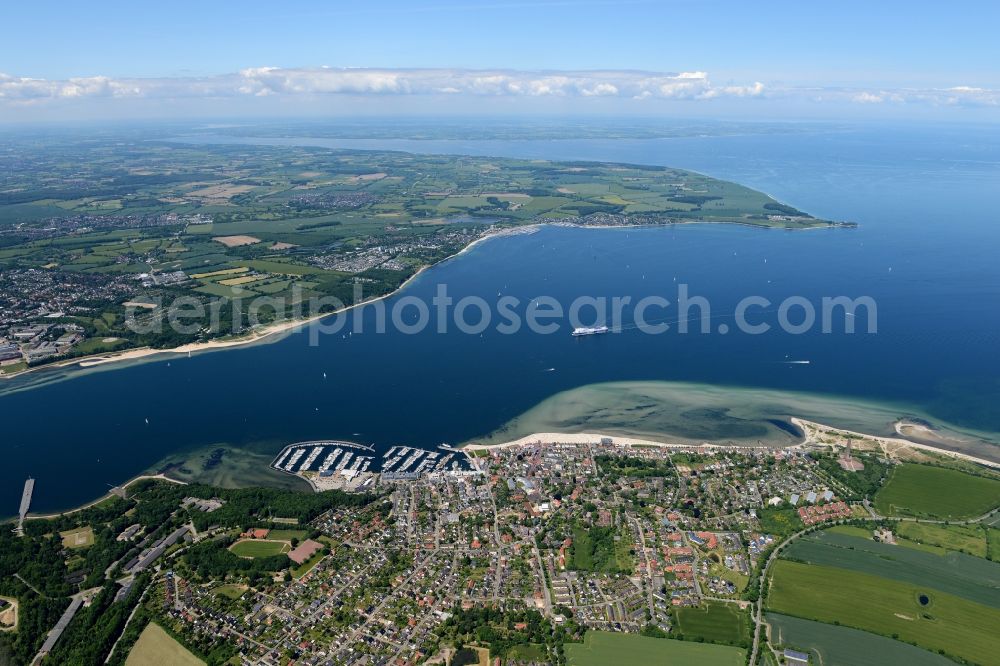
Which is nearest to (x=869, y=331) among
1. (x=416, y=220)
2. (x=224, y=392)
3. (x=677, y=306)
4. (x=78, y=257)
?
(x=677, y=306)

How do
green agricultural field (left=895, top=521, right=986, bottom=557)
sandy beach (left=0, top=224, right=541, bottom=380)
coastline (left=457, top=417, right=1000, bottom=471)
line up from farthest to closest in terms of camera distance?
sandy beach (left=0, top=224, right=541, bottom=380) → coastline (left=457, top=417, right=1000, bottom=471) → green agricultural field (left=895, top=521, right=986, bottom=557)

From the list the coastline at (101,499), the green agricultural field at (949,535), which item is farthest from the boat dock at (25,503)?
the green agricultural field at (949,535)

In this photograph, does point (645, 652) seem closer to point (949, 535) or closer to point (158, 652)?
Result: point (949, 535)

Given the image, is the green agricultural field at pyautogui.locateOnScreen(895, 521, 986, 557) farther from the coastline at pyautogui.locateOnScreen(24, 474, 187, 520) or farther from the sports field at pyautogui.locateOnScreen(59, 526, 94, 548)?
the sports field at pyautogui.locateOnScreen(59, 526, 94, 548)

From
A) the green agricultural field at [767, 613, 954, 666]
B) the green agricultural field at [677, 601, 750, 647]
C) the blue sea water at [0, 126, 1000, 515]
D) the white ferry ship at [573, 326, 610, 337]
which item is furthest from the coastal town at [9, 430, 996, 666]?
the white ferry ship at [573, 326, 610, 337]

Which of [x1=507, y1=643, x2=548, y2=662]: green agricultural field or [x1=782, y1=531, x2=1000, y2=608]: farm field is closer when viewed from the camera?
[x1=507, y1=643, x2=548, y2=662]: green agricultural field

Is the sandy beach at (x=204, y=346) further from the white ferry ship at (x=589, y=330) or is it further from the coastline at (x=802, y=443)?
the white ferry ship at (x=589, y=330)

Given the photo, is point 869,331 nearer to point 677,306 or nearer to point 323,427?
point 677,306
